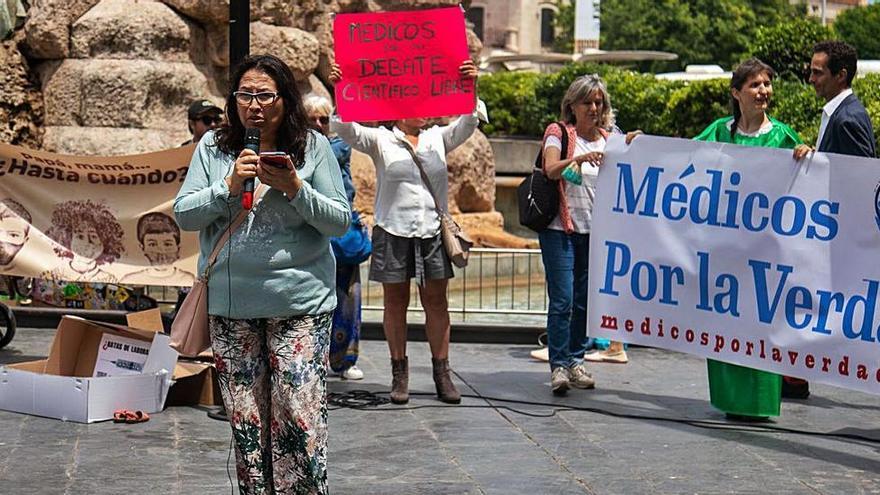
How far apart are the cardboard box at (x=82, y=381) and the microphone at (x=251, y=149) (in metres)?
3.00

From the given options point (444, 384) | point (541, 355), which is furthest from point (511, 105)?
point (444, 384)

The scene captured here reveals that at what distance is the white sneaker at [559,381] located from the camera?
9008mm

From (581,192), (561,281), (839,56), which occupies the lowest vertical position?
(561,281)

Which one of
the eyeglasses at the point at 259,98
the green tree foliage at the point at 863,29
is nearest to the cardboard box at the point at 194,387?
the eyeglasses at the point at 259,98

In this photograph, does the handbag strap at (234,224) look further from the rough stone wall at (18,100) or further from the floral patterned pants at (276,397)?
the rough stone wall at (18,100)

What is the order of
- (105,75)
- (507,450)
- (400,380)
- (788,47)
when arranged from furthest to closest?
1. (788,47)
2. (105,75)
3. (400,380)
4. (507,450)

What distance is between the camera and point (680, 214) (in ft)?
26.6

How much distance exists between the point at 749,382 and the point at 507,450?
1.50 meters

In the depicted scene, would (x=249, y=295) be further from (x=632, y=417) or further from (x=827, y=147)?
(x=827, y=147)

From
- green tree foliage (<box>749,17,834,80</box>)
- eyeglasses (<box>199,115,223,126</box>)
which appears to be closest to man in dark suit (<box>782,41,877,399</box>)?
eyeglasses (<box>199,115,223,126</box>)

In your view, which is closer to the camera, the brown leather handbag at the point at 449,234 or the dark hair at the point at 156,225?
the brown leather handbag at the point at 449,234

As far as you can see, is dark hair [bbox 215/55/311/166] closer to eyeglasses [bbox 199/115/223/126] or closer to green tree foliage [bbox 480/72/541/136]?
eyeglasses [bbox 199/115/223/126]

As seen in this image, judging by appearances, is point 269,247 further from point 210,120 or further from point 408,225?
point 210,120

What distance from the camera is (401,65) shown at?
28.5ft
